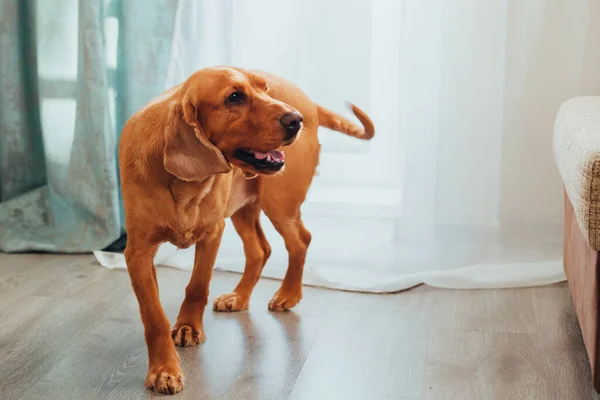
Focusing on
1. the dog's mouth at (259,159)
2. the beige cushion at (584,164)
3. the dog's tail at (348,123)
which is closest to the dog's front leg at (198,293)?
the dog's mouth at (259,159)

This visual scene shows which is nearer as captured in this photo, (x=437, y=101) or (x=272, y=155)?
(x=272, y=155)

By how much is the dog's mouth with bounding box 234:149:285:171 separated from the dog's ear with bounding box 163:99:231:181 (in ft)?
0.18

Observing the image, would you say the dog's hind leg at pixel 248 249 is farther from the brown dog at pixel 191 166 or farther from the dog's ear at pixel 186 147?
the dog's ear at pixel 186 147

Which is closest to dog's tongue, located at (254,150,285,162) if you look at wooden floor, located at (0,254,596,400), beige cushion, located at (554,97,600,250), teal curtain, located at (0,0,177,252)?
wooden floor, located at (0,254,596,400)

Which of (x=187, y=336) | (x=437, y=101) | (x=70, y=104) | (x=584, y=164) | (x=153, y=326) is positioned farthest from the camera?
(x=70, y=104)

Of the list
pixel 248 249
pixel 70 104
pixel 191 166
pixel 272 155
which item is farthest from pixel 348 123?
pixel 70 104

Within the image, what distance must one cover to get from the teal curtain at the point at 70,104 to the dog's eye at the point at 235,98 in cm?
113

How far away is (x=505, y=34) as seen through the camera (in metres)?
2.46

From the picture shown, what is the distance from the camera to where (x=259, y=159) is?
5.41ft

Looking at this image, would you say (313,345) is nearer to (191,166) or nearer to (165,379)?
(165,379)

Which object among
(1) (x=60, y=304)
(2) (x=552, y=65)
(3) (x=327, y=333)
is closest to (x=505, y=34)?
(2) (x=552, y=65)

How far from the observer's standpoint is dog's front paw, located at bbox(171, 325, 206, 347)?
1.91m

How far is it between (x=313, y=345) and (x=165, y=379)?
1.33ft

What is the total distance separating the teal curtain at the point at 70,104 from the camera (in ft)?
8.84
